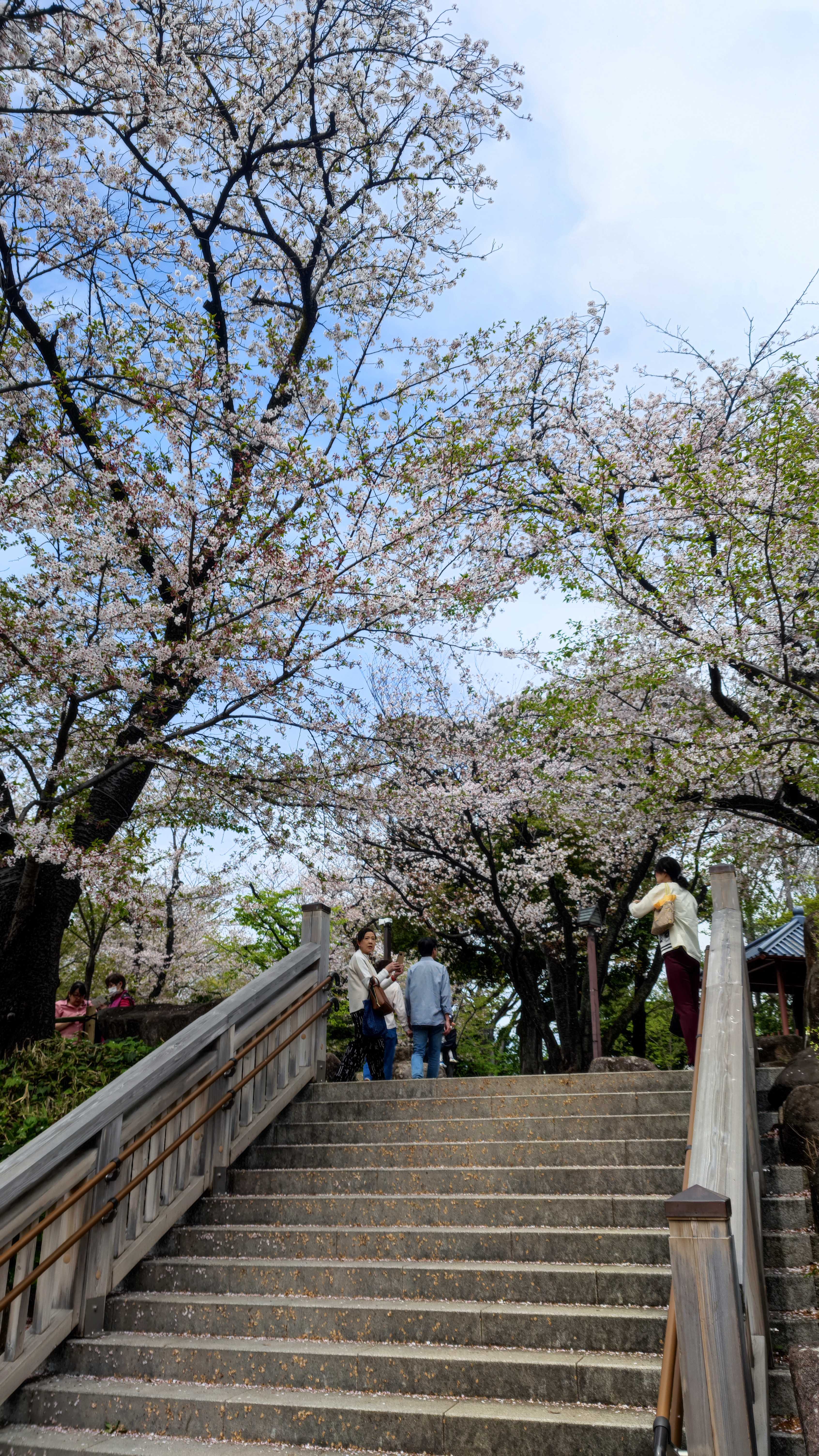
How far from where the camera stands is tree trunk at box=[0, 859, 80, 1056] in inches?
350

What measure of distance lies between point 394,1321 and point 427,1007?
15.1 feet

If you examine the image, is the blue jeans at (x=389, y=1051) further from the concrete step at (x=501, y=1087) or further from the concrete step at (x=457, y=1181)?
the concrete step at (x=457, y=1181)

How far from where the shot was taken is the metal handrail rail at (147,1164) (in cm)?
480

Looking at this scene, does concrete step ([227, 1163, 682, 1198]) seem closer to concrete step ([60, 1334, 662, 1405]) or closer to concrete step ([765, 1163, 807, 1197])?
concrete step ([765, 1163, 807, 1197])

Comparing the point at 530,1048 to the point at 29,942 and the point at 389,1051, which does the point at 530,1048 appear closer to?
the point at 389,1051

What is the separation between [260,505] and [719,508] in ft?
18.0

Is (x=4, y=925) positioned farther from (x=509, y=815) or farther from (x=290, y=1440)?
(x=509, y=815)

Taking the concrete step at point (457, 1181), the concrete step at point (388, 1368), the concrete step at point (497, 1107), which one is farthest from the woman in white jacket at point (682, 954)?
the concrete step at point (388, 1368)

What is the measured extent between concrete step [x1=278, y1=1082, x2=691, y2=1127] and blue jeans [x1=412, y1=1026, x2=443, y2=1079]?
5.62ft

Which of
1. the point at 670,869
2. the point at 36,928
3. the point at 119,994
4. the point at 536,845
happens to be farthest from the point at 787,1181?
the point at 536,845

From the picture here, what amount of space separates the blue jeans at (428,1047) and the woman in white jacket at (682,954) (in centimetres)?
264

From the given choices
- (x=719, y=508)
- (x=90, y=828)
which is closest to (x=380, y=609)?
(x=90, y=828)

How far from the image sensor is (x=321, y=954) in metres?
8.41

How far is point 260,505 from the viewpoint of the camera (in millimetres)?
8984
